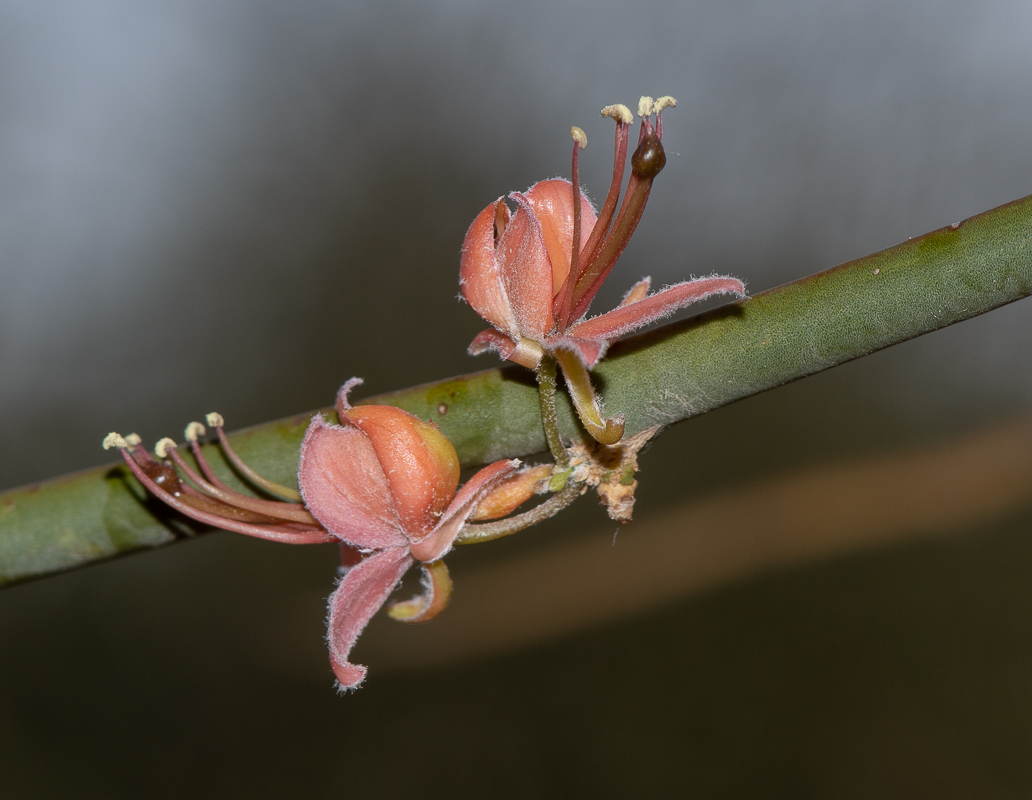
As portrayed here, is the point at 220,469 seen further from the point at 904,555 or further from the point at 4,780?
the point at 4,780

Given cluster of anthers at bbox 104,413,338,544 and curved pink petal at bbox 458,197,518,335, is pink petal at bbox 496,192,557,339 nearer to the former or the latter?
curved pink petal at bbox 458,197,518,335

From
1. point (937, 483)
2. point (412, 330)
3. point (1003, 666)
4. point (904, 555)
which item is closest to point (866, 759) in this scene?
point (1003, 666)

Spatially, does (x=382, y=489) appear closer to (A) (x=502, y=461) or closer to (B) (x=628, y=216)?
(A) (x=502, y=461)

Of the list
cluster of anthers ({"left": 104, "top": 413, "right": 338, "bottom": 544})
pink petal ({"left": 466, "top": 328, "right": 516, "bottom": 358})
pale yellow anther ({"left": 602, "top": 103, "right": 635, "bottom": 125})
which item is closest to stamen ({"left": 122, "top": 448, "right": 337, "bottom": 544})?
cluster of anthers ({"left": 104, "top": 413, "right": 338, "bottom": 544})

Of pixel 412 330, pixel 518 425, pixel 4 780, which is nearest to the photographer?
→ pixel 518 425

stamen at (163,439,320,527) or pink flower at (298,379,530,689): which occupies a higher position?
stamen at (163,439,320,527)

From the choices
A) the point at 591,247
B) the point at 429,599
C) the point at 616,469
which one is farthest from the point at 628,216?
the point at 429,599
